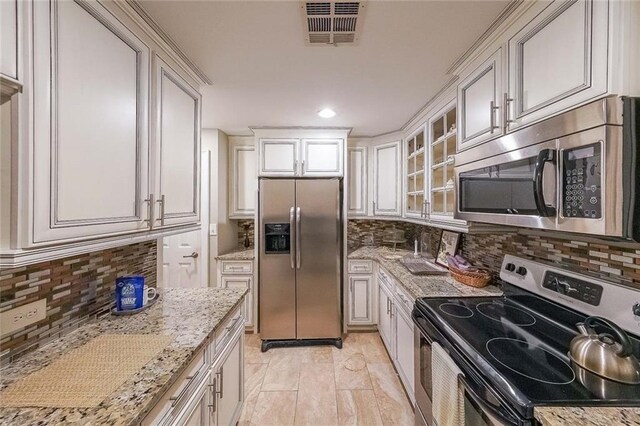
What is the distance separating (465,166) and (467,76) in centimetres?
58

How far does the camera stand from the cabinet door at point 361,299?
3.12m

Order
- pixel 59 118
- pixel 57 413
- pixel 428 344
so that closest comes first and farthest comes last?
1. pixel 57 413
2. pixel 59 118
3. pixel 428 344

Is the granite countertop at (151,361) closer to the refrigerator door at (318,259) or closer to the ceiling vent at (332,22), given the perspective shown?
the refrigerator door at (318,259)

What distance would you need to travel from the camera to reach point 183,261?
3.16m

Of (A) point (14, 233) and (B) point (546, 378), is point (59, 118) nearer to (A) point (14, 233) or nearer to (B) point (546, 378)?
(A) point (14, 233)

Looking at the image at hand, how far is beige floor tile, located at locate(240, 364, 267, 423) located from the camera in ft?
6.48

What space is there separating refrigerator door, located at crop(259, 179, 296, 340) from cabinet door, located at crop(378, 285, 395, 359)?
3.00 feet

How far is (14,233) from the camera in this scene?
753 millimetres

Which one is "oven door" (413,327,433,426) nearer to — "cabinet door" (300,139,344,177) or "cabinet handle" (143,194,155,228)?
"cabinet handle" (143,194,155,228)

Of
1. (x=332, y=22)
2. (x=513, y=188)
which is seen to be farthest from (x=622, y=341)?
(x=332, y=22)

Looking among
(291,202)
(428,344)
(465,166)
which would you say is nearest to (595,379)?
(428,344)

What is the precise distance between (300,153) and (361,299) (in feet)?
5.83

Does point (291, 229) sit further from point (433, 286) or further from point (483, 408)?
point (483, 408)

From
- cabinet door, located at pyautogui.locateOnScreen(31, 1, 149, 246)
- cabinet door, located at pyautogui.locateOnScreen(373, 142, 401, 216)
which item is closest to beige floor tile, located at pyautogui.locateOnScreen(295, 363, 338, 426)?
cabinet door, located at pyautogui.locateOnScreen(31, 1, 149, 246)
